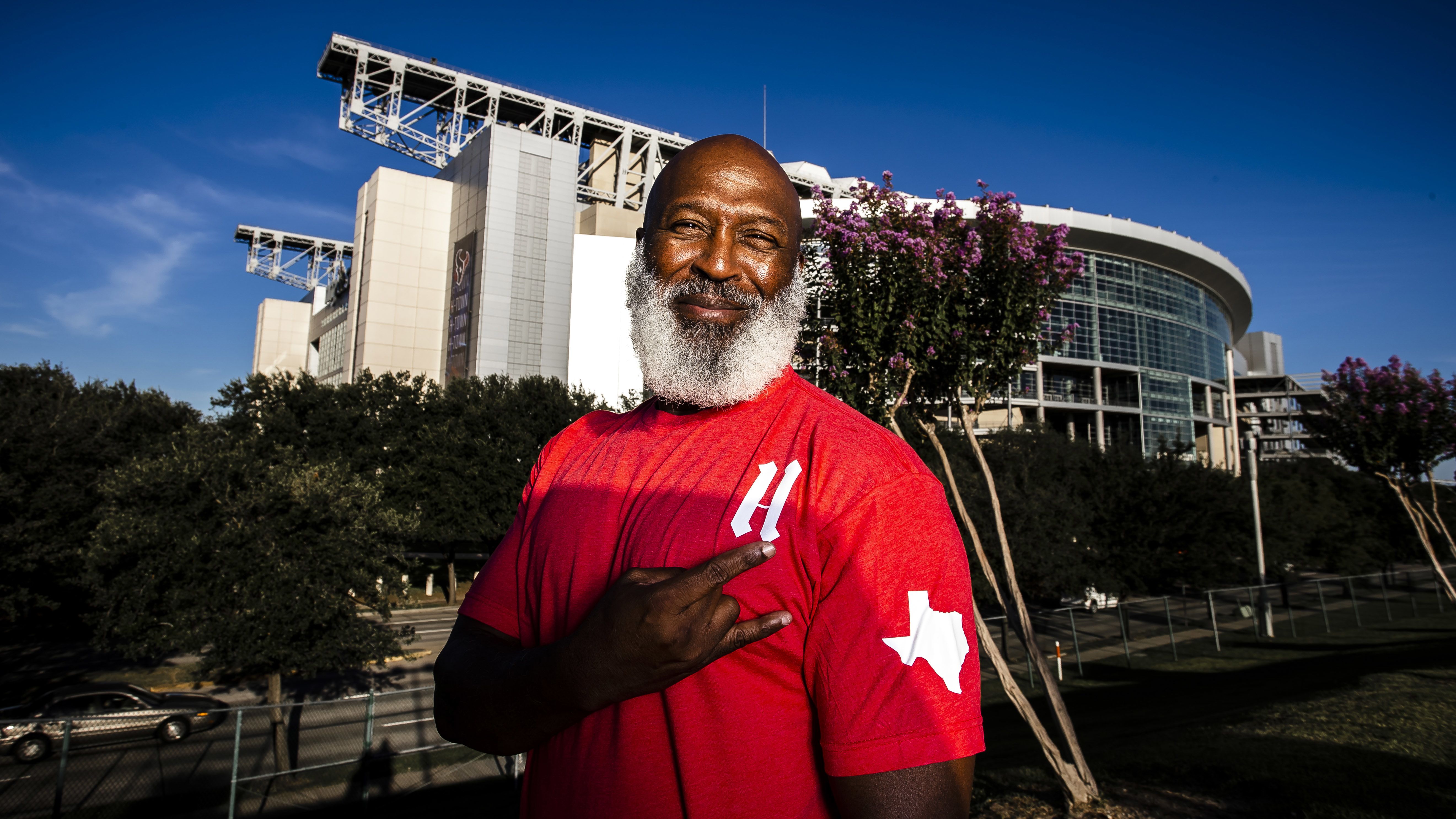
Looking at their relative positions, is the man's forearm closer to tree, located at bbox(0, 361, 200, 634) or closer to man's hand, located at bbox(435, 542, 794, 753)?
man's hand, located at bbox(435, 542, 794, 753)

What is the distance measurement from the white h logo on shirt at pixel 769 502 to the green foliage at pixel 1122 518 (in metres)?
19.7

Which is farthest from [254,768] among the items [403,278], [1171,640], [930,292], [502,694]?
[403,278]

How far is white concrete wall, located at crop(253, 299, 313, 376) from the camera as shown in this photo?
81125mm

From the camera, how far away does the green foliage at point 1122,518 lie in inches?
915

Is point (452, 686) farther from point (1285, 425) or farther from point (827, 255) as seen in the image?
point (1285, 425)

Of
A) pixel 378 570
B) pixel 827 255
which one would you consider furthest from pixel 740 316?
pixel 378 570

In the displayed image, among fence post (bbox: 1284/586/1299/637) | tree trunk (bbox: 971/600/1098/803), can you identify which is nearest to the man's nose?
tree trunk (bbox: 971/600/1098/803)

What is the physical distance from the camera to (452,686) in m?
1.42

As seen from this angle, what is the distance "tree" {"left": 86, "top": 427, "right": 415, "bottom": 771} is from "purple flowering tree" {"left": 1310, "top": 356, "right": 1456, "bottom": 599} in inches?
938

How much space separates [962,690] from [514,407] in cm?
3336

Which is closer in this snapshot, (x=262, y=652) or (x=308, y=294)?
(x=262, y=652)

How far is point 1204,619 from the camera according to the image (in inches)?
1103

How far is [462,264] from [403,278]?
529 cm

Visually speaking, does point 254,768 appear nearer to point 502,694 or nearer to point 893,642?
point 502,694
